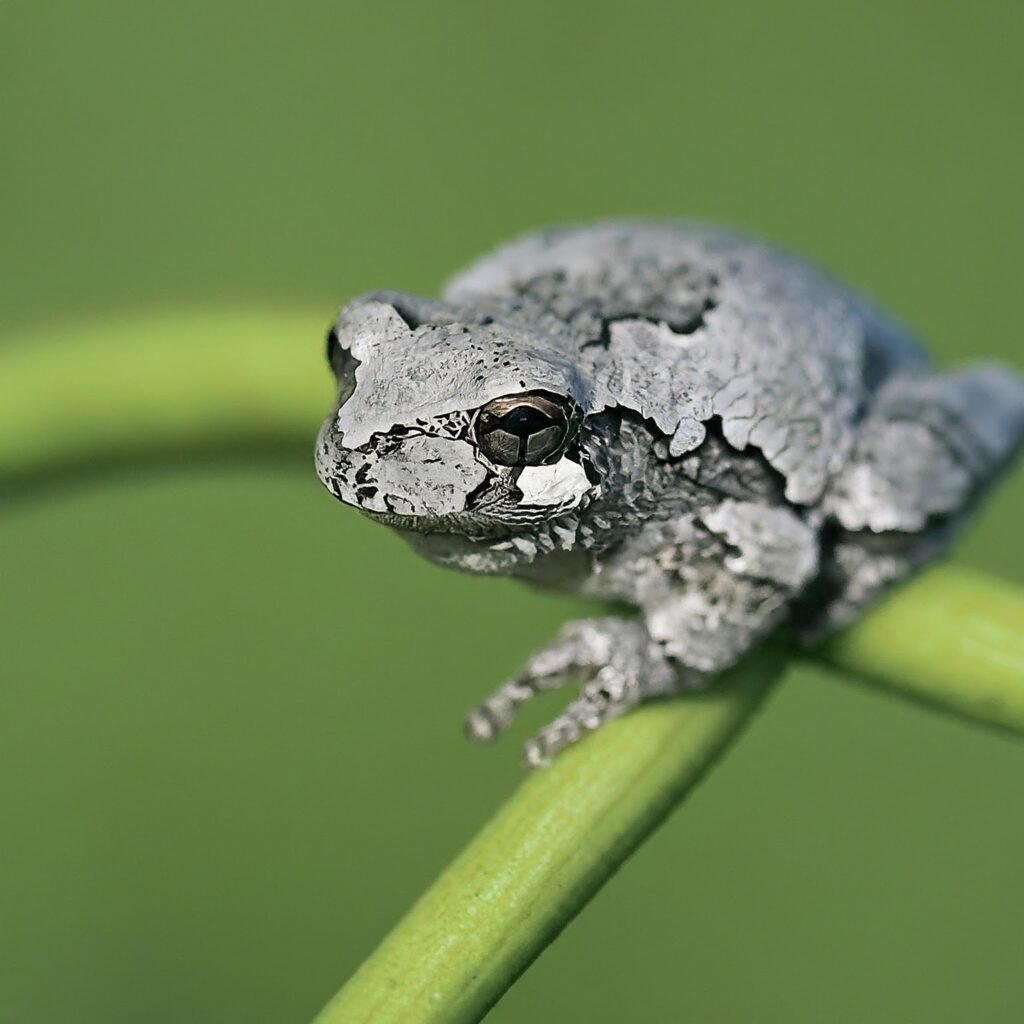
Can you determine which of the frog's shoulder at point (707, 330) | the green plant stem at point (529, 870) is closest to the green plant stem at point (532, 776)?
the green plant stem at point (529, 870)

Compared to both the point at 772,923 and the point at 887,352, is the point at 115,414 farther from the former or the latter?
the point at 772,923

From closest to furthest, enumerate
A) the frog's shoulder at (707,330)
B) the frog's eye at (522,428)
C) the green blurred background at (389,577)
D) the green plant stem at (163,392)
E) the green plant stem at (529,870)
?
the green plant stem at (529,870), the frog's eye at (522,428), the frog's shoulder at (707,330), the green plant stem at (163,392), the green blurred background at (389,577)

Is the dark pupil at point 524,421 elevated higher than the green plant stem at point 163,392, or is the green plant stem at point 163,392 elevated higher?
the dark pupil at point 524,421

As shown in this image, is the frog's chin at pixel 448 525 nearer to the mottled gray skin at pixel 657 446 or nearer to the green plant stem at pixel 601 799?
the mottled gray skin at pixel 657 446

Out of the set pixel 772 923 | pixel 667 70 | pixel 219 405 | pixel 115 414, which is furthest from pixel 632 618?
pixel 667 70

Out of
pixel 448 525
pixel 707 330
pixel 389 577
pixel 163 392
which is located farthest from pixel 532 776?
pixel 389 577

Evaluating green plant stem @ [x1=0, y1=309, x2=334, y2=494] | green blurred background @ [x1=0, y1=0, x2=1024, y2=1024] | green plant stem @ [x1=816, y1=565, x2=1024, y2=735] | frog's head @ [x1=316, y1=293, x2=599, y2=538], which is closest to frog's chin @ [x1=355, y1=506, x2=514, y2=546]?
frog's head @ [x1=316, y1=293, x2=599, y2=538]

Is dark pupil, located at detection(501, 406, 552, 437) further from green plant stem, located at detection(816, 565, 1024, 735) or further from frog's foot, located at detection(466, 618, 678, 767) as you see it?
green plant stem, located at detection(816, 565, 1024, 735)
